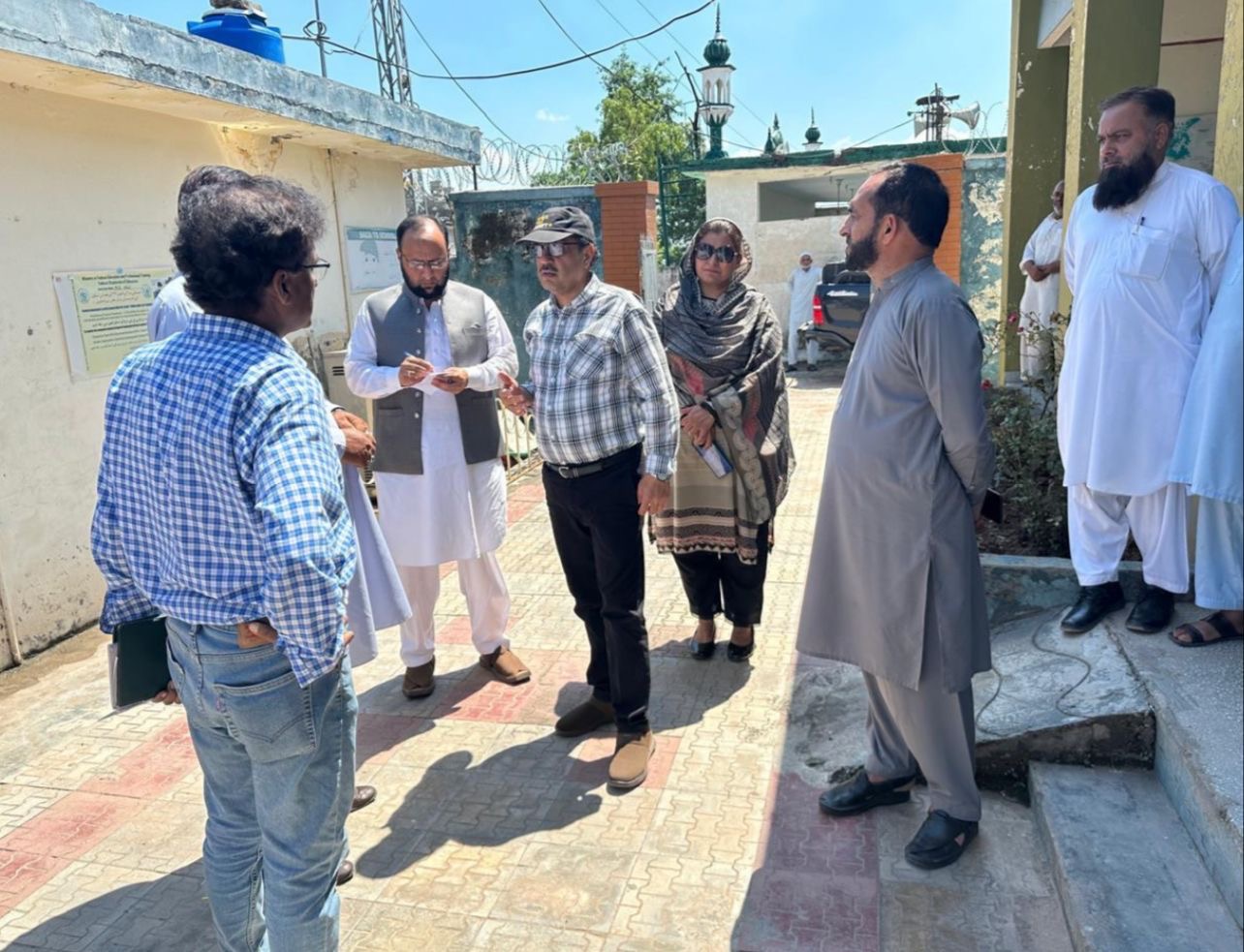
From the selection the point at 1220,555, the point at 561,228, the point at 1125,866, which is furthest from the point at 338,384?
the point at 1220,555

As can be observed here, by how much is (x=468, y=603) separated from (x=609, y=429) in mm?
1295

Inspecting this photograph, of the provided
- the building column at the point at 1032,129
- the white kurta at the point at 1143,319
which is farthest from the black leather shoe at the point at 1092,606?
the building column at the point at 1032,129

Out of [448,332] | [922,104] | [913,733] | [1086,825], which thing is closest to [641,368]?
[448,332]

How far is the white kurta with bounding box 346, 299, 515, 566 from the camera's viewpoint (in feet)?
12.3

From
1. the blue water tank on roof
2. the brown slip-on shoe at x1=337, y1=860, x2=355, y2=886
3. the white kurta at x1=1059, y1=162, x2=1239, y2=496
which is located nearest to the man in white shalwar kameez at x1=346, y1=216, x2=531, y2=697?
the brown slip-on shoe at x1=337, y1=860, x2=355, y2=886

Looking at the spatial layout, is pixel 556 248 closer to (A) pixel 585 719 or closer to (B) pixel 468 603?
(B) pixel 468 603

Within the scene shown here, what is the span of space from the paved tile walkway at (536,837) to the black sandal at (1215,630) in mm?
782

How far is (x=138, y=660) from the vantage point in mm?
2207

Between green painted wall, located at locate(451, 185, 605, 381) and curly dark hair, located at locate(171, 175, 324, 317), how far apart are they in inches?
309

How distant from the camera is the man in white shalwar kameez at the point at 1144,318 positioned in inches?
116

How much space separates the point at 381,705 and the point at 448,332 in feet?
5.46

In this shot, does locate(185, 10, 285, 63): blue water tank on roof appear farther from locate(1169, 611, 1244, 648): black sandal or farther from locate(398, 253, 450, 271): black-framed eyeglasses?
locate(1169, 611, 1244, 648): black sandal

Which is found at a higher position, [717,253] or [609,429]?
[717,253]

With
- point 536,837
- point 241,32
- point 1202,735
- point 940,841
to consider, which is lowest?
point 536,837
